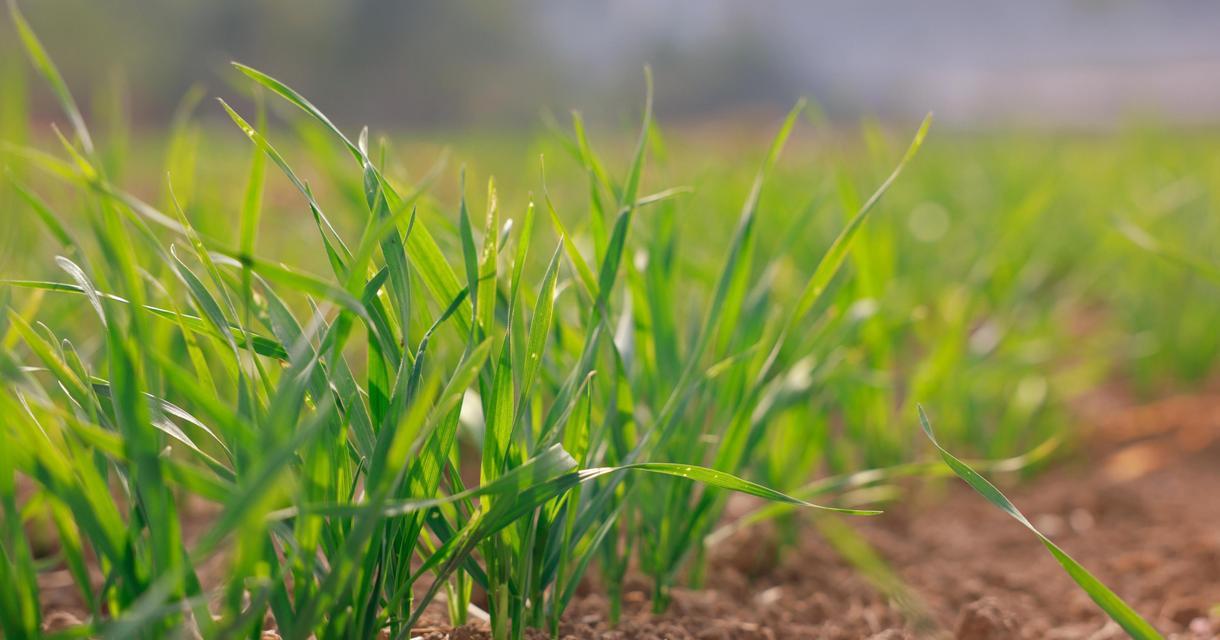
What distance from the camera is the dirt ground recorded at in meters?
0.85

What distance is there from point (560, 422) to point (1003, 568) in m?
0.70

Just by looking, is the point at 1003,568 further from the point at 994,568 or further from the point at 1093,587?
the point at 1093,587

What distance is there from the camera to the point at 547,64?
20625 mm

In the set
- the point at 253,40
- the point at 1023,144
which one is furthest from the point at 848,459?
the point at 253,40

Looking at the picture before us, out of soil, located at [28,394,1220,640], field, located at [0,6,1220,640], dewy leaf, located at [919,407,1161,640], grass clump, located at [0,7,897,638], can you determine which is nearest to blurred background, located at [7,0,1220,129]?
field, located at [0,6,1220,640]

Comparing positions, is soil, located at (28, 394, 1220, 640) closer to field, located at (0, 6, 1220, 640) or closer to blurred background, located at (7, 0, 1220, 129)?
field, located at (0, 6, 1220, 640)

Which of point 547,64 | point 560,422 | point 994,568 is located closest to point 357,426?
point 560,422

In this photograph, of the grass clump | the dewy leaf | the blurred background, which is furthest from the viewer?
the blurred background

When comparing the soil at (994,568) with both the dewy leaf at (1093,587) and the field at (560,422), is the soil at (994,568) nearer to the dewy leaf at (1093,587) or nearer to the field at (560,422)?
the field at (560,422)

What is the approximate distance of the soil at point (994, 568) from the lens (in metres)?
0.84

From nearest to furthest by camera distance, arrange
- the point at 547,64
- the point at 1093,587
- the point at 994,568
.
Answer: the point at 1093,587 → the point at 994,568 → the point at 547,64

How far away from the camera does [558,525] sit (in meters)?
0.70

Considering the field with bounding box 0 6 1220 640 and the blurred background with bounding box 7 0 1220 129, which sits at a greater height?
the blurred background with bounding box 7 0 1220 129

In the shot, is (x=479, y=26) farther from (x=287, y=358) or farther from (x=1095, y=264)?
(x=287, y=358)
